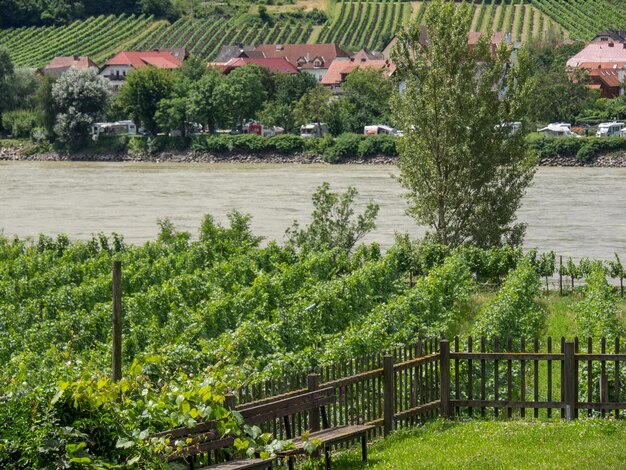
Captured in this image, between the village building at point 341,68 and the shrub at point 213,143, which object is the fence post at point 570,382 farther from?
the village building at point 341,68

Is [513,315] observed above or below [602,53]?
below

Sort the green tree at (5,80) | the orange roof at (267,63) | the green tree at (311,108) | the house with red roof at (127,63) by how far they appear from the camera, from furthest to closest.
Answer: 1. the house with red roof at (127,63)
2. the orange roof at (267,63)
3. the green tree at (5,80)
4. the green tree at (311,108)

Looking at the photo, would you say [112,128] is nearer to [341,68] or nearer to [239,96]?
[239,96]

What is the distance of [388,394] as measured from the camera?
1259 centimetres

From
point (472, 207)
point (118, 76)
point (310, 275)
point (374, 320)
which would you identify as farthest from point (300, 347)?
point (118, 76)

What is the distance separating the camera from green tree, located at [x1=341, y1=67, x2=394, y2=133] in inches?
3844

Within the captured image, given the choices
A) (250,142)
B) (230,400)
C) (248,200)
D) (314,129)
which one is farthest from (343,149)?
(230,400)

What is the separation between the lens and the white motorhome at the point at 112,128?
327ft

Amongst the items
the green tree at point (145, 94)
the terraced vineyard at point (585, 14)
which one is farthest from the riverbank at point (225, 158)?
the terraced vineyard at point (585, 14)

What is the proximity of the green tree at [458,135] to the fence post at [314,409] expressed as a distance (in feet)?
66.3

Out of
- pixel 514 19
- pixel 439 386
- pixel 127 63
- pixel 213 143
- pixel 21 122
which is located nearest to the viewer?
pixel 439 386

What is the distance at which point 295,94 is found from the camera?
106938 millimetres

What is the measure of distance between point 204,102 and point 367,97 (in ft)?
43.5

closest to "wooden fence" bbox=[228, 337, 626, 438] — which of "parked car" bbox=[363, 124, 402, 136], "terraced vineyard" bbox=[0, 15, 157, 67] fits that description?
"parked car" bbox=[363, 124, 402, 136]
